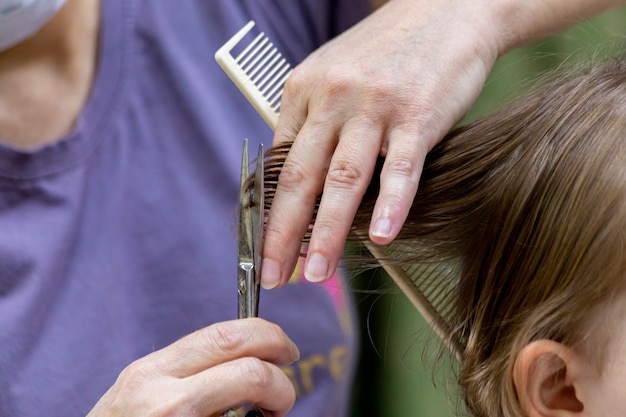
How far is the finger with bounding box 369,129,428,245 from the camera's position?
668mm

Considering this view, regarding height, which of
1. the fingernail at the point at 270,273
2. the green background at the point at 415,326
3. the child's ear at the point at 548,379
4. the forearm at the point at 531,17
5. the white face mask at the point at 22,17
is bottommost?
the green background at the point at 415,326

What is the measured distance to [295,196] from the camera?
2.34 ft

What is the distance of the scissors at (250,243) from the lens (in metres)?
0.68

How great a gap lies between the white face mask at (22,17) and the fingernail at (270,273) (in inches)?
15.2

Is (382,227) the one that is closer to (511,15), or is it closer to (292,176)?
(292,176)

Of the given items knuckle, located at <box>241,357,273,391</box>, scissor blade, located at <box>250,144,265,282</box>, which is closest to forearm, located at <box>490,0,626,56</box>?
scissor blade, located at <box>250,144,265,282</box>

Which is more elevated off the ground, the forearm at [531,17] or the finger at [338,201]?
the finger at [338,201]

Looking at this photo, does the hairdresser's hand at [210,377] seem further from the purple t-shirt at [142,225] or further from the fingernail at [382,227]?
the purple t-shirt at [142,225]

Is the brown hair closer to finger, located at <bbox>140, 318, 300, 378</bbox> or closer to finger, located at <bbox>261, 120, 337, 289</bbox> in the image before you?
finger, located at <bbox>261, 120, 337, 289</bbox>

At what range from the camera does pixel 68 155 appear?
0.95 metres

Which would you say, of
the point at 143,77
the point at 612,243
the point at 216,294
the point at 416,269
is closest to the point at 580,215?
the point at 612,243

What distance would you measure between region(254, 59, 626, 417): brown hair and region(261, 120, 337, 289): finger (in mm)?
43

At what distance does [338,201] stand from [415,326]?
786 mm

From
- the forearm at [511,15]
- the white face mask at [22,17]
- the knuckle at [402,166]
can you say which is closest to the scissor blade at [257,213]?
the knuckle at [402,166]
